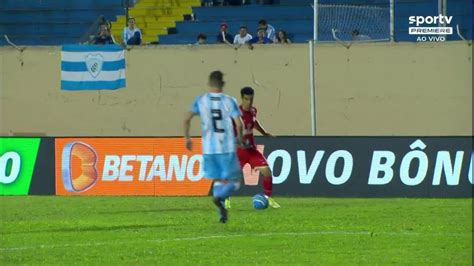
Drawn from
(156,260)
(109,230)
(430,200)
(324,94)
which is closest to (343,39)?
(324,94)

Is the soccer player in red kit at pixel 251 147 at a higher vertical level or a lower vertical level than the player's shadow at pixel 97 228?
higher

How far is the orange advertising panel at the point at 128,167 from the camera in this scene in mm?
27156

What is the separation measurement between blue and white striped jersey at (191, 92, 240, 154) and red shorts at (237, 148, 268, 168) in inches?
228

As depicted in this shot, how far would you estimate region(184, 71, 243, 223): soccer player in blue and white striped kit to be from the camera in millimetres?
16703

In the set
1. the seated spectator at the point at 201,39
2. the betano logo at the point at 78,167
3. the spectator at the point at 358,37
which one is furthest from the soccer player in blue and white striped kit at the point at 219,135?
the seated spectator at the point at 201,39

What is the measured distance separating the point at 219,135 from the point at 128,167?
1090 cm

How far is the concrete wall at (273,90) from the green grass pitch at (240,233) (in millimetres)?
6547

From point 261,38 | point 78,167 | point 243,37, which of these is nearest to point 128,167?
point 78,167

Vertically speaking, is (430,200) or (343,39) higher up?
(343,39)

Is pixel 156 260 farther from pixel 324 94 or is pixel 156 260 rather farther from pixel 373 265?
pixel 324 94

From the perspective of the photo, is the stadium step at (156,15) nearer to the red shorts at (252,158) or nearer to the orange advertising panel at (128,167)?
the orange advertising panel at (128,167)

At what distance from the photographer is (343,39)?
31297 mm

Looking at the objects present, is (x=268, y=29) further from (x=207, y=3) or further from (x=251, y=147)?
(x=251, y=147)

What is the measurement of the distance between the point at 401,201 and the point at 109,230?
743 cm
